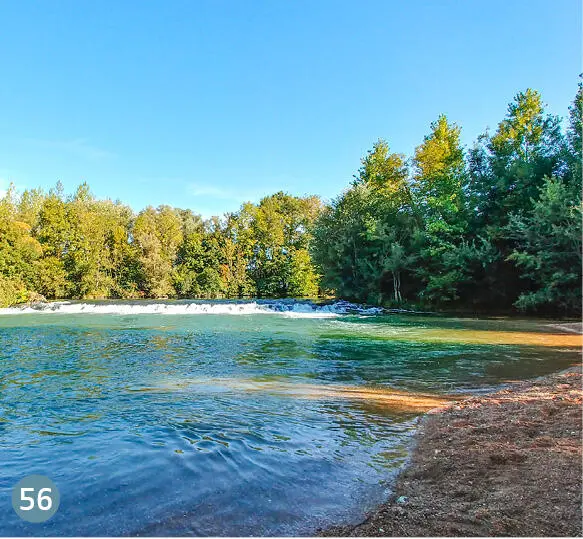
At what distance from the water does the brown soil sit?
0.30 metres

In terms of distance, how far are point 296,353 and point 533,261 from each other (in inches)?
564

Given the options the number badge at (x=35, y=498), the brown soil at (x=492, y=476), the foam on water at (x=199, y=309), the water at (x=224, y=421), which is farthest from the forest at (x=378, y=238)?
the number badge at (x=35, y=498)

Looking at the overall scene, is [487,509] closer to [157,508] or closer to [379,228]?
[157,508]

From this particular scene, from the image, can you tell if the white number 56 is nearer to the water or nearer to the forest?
the water

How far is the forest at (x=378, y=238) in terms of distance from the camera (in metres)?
22.3

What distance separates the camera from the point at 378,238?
→ 1176 inches

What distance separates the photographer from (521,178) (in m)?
23.7

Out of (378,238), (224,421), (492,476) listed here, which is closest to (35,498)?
(224,421)

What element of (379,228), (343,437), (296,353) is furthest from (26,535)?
(379,228)

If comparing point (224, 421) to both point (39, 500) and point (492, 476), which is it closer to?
point (39, 500)

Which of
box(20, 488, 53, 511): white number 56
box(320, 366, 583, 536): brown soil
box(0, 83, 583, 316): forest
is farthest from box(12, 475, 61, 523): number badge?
box(0, 83, 583, 316): forest

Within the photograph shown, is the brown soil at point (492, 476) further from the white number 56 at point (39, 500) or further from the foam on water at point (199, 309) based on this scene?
the foam on water at point (199, 309)

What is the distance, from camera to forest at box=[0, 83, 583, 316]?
22.3m

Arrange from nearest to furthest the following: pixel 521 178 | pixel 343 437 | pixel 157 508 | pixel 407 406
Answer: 1. pixel 157 508
2. pixel 343 437
3. pixel 407 406
4. pixel 521 178
